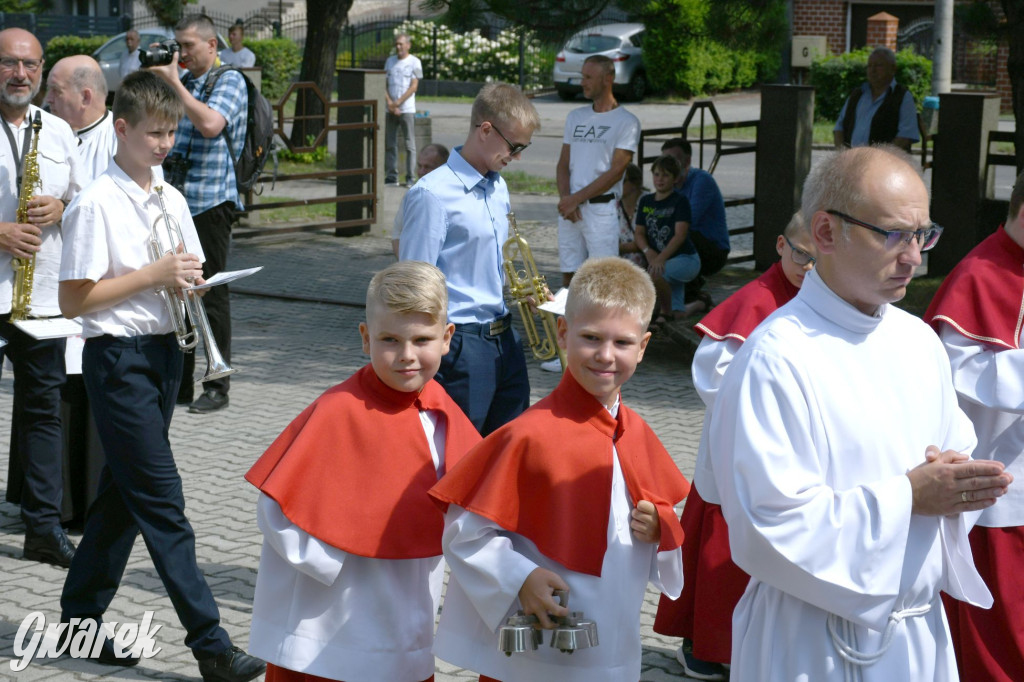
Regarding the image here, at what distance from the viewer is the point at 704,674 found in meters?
4.46

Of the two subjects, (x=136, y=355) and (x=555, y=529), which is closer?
(x=555, y=529)

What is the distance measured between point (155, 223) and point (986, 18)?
25.3 ft

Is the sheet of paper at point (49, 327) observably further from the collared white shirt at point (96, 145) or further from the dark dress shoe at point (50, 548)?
the collared white shirt at point (96, 145)

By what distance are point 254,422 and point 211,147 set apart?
1649 mm

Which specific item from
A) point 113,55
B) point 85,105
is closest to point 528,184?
point 85,105

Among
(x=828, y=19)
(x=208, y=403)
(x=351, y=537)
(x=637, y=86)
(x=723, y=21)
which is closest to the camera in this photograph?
(x=351, y=537)

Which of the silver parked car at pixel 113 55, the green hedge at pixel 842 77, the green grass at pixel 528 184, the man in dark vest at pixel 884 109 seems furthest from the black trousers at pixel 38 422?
the green hedge at pixel 842 77

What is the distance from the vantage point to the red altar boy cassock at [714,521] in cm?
420

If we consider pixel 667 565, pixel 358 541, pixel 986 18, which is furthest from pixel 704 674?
pixel 986 18

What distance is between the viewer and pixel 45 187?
5480 mm

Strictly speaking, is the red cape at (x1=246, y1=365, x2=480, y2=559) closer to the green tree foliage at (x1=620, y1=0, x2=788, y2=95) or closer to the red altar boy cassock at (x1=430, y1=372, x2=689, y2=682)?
the red altar boy cassock at (x1=430, y1=372, x2=689, y2=682)

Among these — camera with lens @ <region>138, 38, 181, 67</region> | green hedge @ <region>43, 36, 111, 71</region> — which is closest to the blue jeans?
camera with lens @ <region>138, 38, 181, 67</region>

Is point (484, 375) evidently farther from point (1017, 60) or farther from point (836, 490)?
point (1017, 60)

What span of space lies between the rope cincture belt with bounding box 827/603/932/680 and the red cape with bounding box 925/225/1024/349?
1309mm
